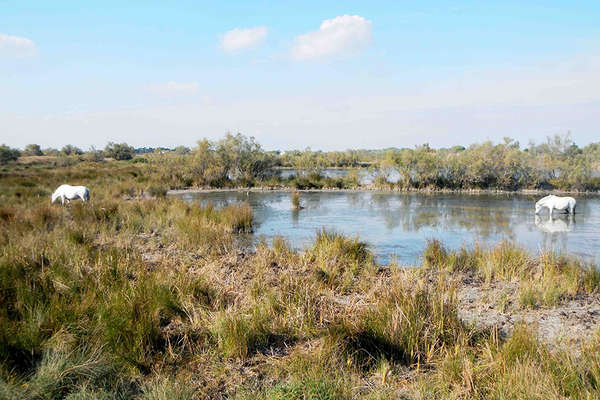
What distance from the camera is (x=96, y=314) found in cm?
411

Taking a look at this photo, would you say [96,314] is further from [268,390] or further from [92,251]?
[92,251]

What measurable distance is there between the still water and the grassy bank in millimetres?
3100

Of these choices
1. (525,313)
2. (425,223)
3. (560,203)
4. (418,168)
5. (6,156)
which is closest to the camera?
(525,313)

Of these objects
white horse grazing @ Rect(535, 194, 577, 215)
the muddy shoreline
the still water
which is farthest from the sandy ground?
the muddy shoreline

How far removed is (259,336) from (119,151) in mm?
66045

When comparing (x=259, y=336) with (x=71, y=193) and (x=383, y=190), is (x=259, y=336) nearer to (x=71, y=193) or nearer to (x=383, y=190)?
(x=71, y=193)

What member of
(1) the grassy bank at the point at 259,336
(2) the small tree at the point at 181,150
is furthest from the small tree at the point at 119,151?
(1) the grassy bank at the point at 259,336

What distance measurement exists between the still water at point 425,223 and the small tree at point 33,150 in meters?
51.7

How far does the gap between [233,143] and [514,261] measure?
2388 cm

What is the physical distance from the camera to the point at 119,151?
63.6 meters

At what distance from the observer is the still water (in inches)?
389

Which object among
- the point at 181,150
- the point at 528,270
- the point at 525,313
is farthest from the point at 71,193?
the point at 181,150

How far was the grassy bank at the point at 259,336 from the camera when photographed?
3170mm

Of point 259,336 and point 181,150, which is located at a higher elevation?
point 181,150
